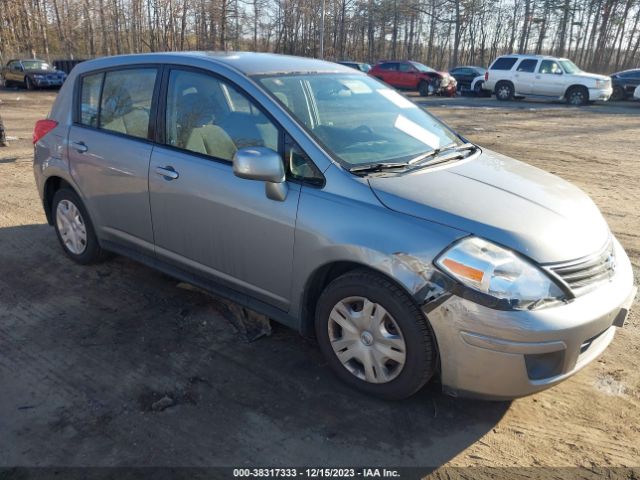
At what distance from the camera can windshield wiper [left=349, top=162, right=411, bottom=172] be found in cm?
300

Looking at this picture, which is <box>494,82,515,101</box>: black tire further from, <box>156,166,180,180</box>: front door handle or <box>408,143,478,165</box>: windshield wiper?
<box>156,166,180,180</box>: front door handle

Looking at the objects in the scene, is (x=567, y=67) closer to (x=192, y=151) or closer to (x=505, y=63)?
(x=505, y=63)

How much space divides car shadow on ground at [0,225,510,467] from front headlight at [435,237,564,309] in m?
0.81

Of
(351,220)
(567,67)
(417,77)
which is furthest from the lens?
(417,77)

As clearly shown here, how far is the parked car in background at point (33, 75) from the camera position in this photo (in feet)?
85.9

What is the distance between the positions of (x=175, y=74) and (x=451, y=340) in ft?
8.47

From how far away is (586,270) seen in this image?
105 inches

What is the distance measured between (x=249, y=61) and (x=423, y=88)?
24.4 m

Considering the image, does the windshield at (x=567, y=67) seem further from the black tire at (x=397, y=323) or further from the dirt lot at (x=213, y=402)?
the black tire at (x=397, y=323)

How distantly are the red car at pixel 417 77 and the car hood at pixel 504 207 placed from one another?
79.5ft

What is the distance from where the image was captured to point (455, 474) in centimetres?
249

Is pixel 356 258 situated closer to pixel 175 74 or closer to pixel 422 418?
pixel 422 418

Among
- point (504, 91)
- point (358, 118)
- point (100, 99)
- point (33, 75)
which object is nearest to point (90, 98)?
point (100, 99)

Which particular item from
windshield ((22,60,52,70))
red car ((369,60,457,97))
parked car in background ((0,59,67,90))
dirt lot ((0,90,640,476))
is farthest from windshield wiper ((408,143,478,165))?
windshield ((22,60,52,70))
